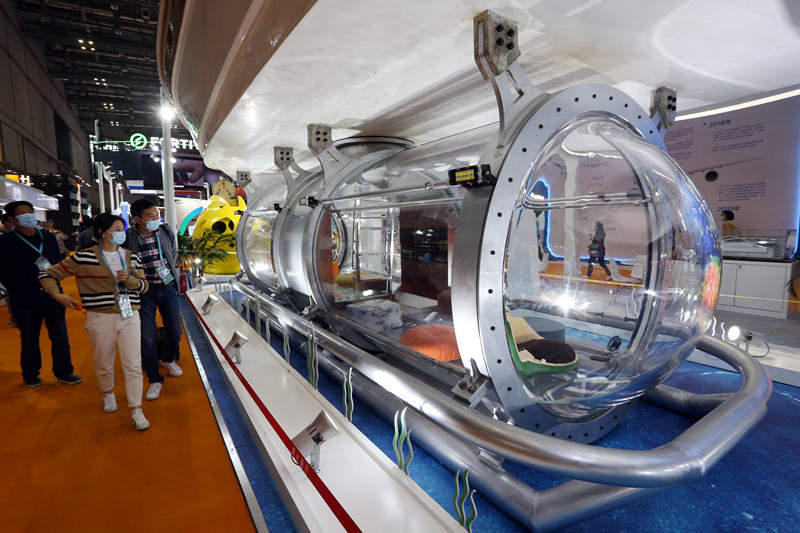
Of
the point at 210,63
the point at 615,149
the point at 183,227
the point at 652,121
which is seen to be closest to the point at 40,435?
the point at 210,63

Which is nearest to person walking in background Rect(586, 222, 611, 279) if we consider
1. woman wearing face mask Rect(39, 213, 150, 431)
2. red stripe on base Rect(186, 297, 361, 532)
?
red stripe on base Rect(186, 297, 361, 532)

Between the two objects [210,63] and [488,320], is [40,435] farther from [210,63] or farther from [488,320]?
[488,320]

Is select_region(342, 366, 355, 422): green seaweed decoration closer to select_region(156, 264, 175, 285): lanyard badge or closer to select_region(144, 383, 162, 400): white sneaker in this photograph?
select_region(144, 383, 162, 400): white sneaker

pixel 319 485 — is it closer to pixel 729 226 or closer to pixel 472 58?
pixel 472 58

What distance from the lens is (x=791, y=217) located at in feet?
21.2

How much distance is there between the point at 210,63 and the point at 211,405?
252 cm

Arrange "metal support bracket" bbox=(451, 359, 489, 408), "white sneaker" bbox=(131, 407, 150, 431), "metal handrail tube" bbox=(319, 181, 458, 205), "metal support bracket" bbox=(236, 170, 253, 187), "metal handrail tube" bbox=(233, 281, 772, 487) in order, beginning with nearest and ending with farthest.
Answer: "metal handrail tube" bbox=(233, 281, 772, 487), "metal support bracket" bbox=(451, 359, 489, 408), "metal handrail tube" bbox=(319, 181, 458, 205), "white sneaker" bbox=(131, 407, 150, 431), "metal support bracket" bbox=(236, 170, 253, 187)

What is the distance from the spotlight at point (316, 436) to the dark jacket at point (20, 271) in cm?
319

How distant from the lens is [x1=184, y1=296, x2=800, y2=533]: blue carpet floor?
Result: 1936 millimetres

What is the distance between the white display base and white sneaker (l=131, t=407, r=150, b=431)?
2.26 ft

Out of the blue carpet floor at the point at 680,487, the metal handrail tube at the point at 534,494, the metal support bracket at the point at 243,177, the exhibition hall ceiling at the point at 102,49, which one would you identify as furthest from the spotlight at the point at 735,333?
the exhibition hall ceiling at the point at 102,49

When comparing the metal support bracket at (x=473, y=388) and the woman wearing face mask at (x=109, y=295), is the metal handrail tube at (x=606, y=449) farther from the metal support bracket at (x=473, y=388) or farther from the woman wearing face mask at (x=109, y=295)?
the woman wearing face mask at (x=109, y=295)

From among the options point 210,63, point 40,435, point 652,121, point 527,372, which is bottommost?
point 40,435

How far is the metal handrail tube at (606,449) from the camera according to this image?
1.33m
